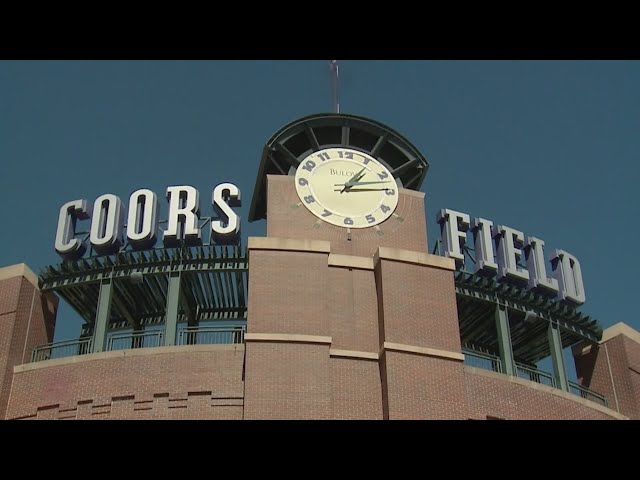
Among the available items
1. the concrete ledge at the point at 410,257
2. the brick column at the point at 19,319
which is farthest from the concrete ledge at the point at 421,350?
the brick column at the point at 19,319

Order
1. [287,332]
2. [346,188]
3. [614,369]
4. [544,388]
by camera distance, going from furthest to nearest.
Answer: [614,369]
[346,188]
[544,388]
[287,332]

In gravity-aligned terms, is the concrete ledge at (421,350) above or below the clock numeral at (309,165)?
below

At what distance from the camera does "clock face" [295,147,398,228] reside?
1451 inches

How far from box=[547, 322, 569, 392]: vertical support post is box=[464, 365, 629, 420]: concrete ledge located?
693 millimetres

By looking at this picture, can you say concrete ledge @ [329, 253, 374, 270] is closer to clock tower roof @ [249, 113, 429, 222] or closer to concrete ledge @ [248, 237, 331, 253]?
concrete ledge @ [248, 237, 331, 253]

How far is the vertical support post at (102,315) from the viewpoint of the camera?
111ft

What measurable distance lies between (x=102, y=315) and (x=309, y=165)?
387 inches

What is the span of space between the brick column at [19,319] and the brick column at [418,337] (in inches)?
489

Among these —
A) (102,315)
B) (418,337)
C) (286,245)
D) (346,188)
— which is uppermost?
(346,188)

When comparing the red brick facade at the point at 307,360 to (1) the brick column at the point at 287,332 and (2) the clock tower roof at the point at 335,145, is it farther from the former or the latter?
(2) the clock tower roof at the point at 335,145

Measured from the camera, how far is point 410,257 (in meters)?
34.8

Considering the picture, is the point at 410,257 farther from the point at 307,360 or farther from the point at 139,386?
the point at 139,386

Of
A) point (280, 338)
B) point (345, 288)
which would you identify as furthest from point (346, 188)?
point (280, 338)
